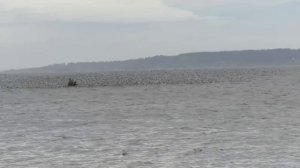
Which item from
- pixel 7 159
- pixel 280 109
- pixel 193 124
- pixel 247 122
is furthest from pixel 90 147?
pixel 280 109

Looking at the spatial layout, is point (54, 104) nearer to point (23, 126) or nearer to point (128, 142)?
point (23, 126)

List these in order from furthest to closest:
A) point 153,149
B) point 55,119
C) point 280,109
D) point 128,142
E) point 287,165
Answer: point 280,109 → point 55,119 → point 128,142 → point 153,149 → point 287,165

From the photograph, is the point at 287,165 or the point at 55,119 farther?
the point at 55,119

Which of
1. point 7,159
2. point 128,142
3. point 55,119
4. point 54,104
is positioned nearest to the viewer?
point 7,159

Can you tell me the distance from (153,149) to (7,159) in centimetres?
638

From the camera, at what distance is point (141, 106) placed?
55.1 meters

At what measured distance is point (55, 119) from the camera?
42.3 meters

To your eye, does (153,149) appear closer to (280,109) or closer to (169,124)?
(169,124)

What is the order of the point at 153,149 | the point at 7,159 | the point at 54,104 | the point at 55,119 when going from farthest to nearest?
the point at 54,104 → the point at 55,119 → the point at 153,149 → the point at 7,159

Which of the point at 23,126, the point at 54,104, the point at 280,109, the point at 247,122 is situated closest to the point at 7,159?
the point at 23,126

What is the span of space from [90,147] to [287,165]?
9.56 m

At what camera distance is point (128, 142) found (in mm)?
28438

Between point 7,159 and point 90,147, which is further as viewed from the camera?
point 90,147

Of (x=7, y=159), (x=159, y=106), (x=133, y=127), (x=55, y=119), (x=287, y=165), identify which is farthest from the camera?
(x=159, y=106)
